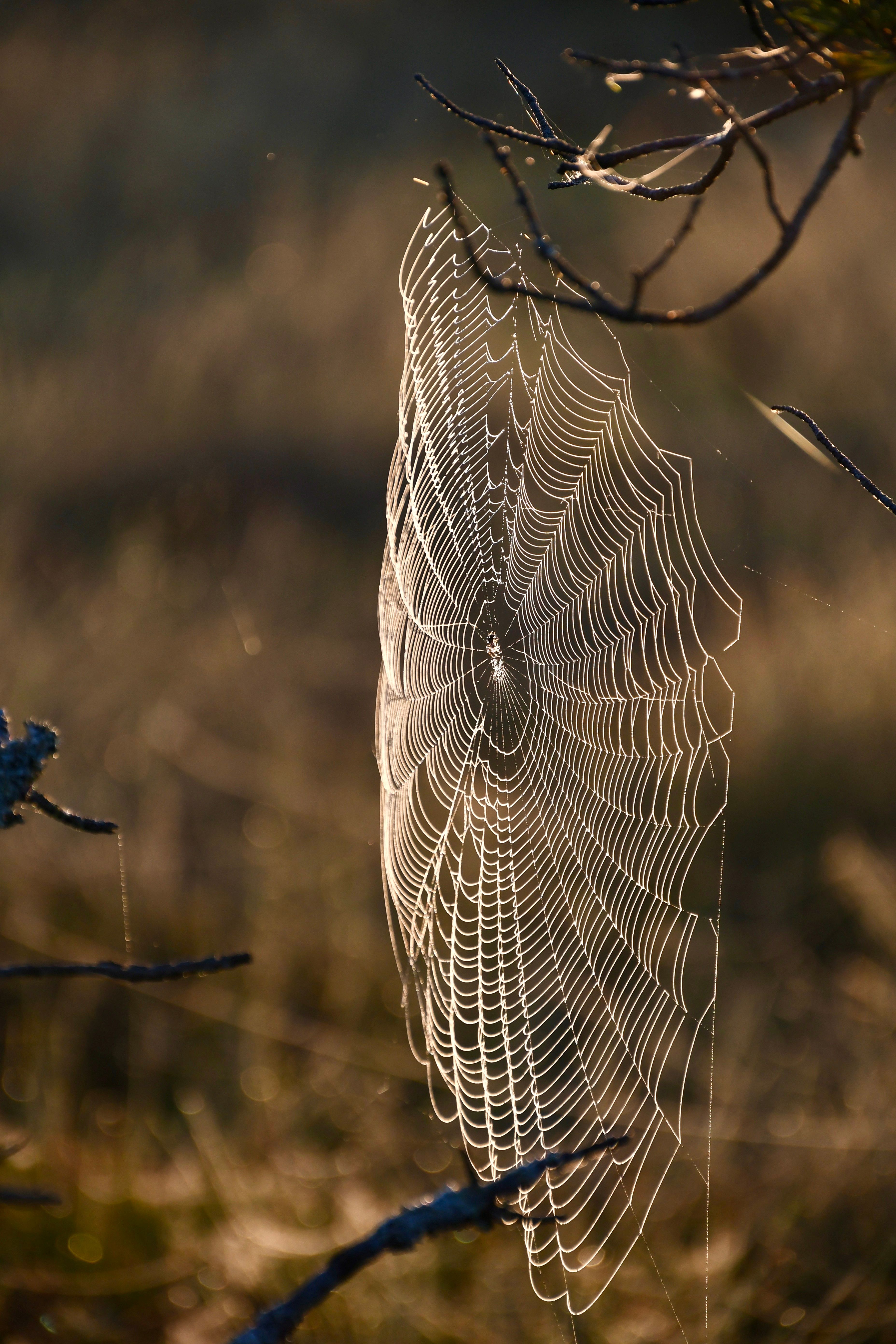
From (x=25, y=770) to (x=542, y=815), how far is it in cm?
221

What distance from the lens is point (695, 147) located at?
3.14 ft

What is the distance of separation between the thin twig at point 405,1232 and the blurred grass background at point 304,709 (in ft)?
4.01

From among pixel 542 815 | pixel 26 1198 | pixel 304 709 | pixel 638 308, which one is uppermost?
pixel 638 308

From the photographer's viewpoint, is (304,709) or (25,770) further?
(304,709)

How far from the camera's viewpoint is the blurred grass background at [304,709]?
211 cm

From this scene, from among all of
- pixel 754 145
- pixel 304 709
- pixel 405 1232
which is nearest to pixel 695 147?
pixel 754 145

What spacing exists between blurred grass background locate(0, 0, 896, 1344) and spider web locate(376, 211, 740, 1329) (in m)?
0.15

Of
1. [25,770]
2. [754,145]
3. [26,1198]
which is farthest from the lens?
[25,770]

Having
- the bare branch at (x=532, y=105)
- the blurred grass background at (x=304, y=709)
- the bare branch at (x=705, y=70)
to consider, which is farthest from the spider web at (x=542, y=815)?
the bare branch at (x=705, y=70)

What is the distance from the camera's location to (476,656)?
311 centimetres

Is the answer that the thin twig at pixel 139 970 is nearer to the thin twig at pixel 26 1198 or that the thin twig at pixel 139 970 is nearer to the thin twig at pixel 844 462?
the thin twig at pixel 26 1198

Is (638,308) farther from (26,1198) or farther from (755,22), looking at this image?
(26,1198)

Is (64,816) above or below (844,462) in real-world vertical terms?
below

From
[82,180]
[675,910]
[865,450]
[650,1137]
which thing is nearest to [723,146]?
[650,1137]
